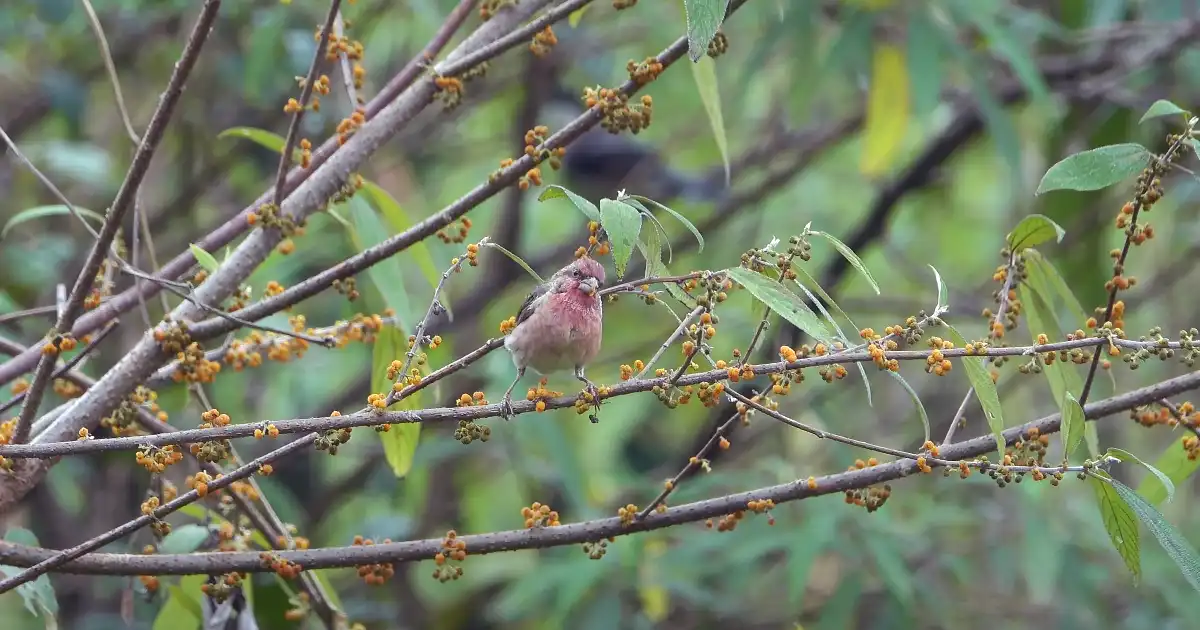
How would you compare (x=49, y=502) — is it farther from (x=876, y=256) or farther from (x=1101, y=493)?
Answer: (x=876, y=256)

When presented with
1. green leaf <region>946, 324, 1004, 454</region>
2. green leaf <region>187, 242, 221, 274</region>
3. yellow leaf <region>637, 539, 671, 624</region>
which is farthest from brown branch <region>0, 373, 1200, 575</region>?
yellow leaf <region>637, 539, 671, 624</region>

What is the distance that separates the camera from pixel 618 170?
21.3ft

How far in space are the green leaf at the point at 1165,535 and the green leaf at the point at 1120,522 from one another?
13 millimetres

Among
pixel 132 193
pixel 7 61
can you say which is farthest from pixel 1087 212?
pixel 7 61

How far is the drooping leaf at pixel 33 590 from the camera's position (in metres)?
2.47

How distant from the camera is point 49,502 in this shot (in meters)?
5.08

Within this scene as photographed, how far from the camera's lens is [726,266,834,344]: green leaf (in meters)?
1.98

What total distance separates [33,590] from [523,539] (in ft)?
3.44

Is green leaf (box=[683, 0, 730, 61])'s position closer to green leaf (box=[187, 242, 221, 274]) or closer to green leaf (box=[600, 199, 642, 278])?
green leaf (box=[600, 199, 642, 278])

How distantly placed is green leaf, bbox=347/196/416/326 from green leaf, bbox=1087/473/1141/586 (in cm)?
169

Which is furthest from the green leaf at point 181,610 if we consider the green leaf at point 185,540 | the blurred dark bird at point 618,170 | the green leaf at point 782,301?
the blurred dark bird at point 618,170

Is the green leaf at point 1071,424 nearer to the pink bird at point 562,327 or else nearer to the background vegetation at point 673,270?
the pink bird at point 562,327

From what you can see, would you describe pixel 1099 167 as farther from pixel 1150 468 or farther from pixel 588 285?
pixel 588 285

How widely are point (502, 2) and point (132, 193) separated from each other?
1.18m
